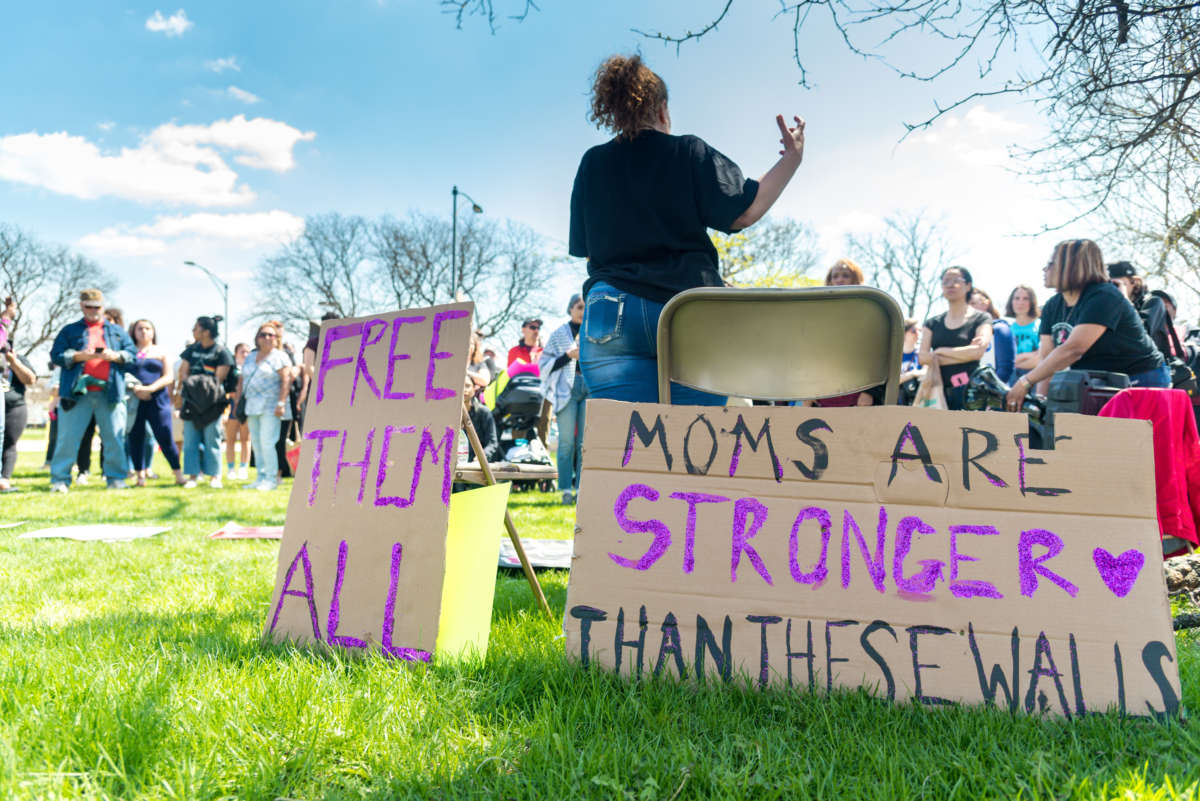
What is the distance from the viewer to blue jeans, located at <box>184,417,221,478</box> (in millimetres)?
8578

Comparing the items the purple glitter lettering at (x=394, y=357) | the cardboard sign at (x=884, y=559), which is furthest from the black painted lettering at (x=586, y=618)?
the purple glitter lettering at (x=394, y=357)

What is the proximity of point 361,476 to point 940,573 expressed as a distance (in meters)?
1.65

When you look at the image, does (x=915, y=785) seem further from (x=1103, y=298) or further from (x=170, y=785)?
(x=1103, y=298)

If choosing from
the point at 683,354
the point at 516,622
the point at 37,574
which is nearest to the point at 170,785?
the point at 516,622

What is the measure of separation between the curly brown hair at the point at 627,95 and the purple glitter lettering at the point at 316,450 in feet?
4.85

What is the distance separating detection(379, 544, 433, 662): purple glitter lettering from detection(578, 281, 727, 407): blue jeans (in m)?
0.86

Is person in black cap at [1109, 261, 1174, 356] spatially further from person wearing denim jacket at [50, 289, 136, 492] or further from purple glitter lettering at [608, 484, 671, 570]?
person wearing denim jacket at [50, 289, 136, 492]

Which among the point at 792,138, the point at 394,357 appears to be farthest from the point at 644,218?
the point at 394,357

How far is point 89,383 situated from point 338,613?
284 inches

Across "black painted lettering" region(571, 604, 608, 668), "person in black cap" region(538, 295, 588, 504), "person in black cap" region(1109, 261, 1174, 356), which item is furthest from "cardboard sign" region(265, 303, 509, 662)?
"person in black cap" region(1109, 261, 1174, 356)

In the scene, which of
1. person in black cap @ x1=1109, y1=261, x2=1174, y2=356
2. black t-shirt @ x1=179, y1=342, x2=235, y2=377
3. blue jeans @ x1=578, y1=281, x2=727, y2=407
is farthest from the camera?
black t-shirt @ x1=179, y1=342, x2=235, y2=377

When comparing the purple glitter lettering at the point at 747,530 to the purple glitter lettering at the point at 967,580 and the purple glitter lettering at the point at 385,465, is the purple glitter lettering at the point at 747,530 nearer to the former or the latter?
the purple glitter lettering at the point at 967,580

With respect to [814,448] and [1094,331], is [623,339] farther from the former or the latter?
Result: [1094,331]

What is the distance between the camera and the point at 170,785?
1263 millimetres
